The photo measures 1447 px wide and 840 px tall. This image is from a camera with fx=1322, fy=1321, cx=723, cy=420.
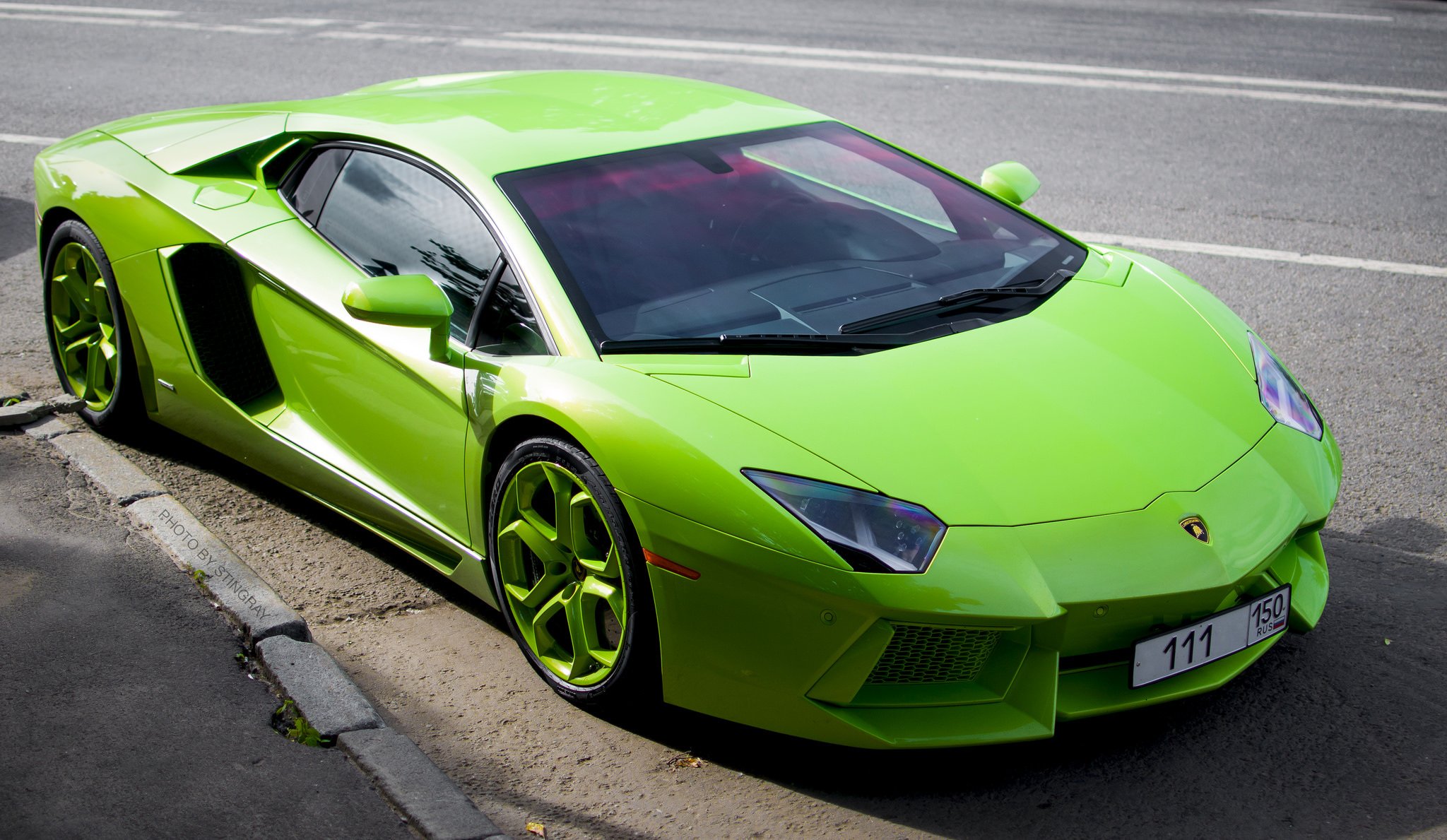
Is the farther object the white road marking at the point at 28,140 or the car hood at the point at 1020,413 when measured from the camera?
the white road marking at the point at 28,140

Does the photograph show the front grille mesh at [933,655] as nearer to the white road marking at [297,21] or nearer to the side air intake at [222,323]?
the side air intake at [222,323]

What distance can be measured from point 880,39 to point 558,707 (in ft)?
31.3

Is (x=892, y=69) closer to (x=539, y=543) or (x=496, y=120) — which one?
(x=496, y=120)

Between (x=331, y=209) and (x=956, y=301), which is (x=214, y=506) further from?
(x=956, y=301)

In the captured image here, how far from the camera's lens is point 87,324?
4793mm

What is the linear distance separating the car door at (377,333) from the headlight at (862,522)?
1016 millimetres

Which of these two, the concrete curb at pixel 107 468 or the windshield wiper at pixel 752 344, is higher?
the windshield wiper at pixel 752 344

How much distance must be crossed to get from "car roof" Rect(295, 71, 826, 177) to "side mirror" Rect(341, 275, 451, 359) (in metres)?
0.46

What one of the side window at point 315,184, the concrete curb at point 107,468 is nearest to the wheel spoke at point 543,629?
the side window at point 315,184

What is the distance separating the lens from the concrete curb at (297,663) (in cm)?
282

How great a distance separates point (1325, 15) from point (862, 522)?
1223cm

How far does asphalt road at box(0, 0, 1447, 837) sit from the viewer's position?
295cm

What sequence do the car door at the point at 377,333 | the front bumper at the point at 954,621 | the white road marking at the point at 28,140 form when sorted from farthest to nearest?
the white road marking at the point at 28,140, the car door at the point at 377,333, the front bumper at the point at 954,621

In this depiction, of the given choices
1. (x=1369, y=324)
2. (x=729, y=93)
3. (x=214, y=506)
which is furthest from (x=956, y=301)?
(x=1369, y=324)
